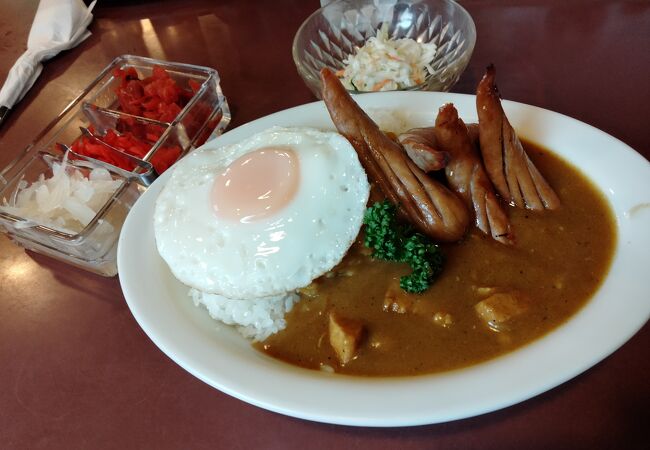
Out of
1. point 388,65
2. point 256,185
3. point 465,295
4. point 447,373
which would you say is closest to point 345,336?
point 447,373

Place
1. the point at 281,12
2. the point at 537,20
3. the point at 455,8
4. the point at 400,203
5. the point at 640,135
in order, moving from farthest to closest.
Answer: the point at 281,12 < the point at 537,20 < the point at 455,8 < the point at 640,135 < the point at 400,203

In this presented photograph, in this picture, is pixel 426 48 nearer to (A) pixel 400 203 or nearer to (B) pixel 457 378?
(A) pixel 400 203

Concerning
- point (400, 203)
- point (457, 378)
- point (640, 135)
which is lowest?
point (640, 135)

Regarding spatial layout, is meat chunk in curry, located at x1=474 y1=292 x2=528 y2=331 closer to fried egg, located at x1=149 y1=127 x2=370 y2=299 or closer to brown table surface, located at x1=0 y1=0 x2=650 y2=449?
brown table surface, located at x1=0 y1=0 x2=650 y2=449

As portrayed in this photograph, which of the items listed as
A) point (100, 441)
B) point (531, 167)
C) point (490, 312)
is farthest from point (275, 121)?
point (100, 441)

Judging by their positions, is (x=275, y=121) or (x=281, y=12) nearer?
(x=275, y=121)

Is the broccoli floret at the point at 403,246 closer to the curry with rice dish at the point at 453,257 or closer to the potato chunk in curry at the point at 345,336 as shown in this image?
the curry with rice dish at the point at 453,257
